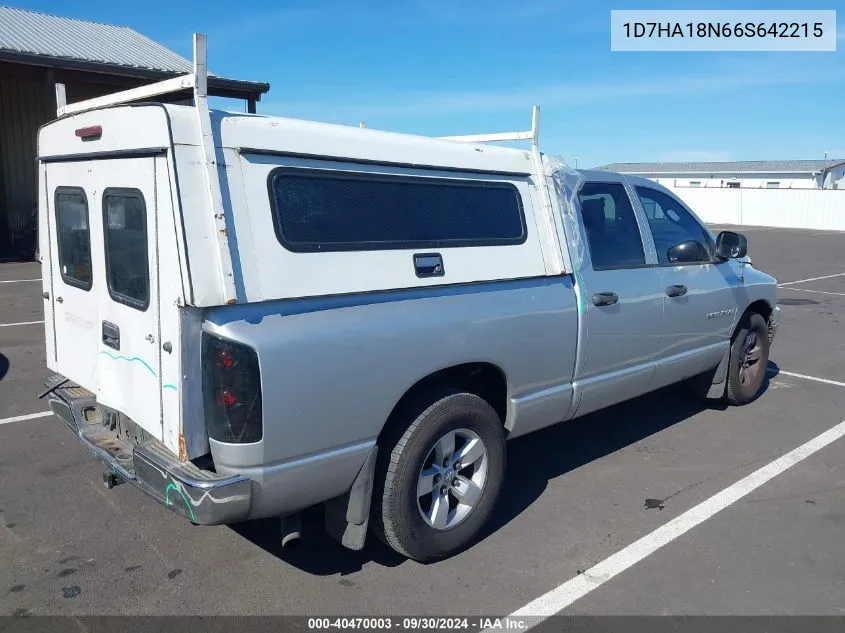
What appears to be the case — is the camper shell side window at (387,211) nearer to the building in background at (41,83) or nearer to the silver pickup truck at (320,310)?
the silver pickup truck at (320,310)

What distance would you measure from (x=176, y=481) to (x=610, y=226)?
3.11 metres

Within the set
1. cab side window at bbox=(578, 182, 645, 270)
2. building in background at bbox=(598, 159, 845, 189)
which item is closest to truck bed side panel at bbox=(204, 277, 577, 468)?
cab side window at bbox=(578, 182, 645, 270)

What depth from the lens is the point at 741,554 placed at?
3824mm

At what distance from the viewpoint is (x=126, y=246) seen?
3303mm

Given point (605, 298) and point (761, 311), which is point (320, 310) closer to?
point (605, 298)

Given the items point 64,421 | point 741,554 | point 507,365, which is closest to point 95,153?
point 64,421

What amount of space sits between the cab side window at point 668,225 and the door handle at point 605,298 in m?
0.74

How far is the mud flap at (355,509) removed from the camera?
10.8ft

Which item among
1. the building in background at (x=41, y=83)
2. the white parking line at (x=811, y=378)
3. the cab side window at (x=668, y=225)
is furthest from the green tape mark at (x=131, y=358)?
the building in background at (x=41, y=83)

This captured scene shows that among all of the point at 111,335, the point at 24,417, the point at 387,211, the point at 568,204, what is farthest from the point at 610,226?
the point at 24,417

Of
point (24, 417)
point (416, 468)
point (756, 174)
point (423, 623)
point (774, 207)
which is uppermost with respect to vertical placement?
point (756, 174)

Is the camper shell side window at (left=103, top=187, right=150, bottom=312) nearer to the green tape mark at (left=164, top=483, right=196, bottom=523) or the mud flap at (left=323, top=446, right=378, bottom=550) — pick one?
the green tape mark at (left=164, top=483, right=196, bottom=523)

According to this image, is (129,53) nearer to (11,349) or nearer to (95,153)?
(11,349)

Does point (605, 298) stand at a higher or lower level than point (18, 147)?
lower
